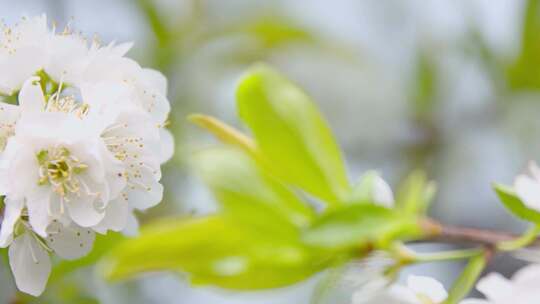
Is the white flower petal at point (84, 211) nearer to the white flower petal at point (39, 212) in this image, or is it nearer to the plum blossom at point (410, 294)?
the white flower petal at point (39, 212)

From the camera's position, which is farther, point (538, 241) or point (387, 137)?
point (387, 137)

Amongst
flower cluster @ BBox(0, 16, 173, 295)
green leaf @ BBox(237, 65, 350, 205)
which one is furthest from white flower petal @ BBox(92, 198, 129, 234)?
green leaf @ BBox(237, 65, 350, 205)

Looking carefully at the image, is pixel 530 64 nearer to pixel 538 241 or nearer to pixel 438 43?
pixel 438 43

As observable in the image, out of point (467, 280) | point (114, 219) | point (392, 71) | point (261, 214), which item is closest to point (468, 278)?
point (467, 280)

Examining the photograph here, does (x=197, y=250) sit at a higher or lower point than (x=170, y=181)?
lower

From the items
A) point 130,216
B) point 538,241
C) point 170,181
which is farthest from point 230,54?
point 538,241

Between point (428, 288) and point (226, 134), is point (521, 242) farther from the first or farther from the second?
point (226, 134)
